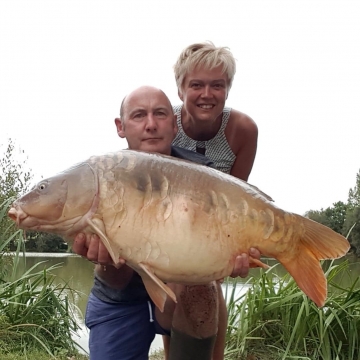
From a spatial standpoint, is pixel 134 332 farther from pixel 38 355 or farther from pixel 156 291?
pixel 38 355

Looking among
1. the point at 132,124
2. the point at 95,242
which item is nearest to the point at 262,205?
the point at 95,242

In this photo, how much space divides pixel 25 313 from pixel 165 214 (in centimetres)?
204

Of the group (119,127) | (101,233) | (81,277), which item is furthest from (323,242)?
(81,277)

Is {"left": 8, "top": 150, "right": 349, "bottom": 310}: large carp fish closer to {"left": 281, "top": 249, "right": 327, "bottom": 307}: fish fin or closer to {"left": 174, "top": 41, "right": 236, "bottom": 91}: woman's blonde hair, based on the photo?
{"left": 281, "top": 249, "right": 327, "bottom": 307}: fish fin

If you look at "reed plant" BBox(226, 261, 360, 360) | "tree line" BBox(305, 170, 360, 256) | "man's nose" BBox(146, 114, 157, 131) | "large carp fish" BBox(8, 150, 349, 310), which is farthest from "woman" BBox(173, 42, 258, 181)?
"tree line" BBox(305, 170, 360, 256)

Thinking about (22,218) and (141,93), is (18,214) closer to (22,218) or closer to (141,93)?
(22,218)

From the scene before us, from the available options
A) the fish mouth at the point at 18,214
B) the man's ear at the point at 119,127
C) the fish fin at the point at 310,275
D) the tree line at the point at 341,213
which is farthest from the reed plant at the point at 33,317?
the tree line at the point at 341,213

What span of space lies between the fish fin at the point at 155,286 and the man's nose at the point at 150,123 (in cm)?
69

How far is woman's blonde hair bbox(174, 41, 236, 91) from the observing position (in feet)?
7.70

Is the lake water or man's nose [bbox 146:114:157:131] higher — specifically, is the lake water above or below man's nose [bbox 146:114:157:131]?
below

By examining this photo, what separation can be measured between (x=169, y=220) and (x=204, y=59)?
1095 mm

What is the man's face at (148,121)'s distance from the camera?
2.04 metres

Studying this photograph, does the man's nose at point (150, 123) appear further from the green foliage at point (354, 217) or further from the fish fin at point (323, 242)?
the green foliage at point (354, 217)

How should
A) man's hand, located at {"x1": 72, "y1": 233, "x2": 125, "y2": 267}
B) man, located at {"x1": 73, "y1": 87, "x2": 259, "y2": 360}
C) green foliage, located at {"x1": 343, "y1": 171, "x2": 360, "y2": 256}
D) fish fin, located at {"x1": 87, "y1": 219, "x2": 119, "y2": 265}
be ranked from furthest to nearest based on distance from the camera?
1. green foliage, located at {"x1": 343, "y1": 171, "x2": 360, "y2": 256}
2. man, located at {"x1": 73, "y1": 87, "x2": 259, "y2": 360}
3. man's hand, located at {"x1": 72, "y1": 233, "x2": 125, "y2": 267}
4. fish fin, located at {"x1": 87, "y1": 219, "x2": 119, "y2": 265}
